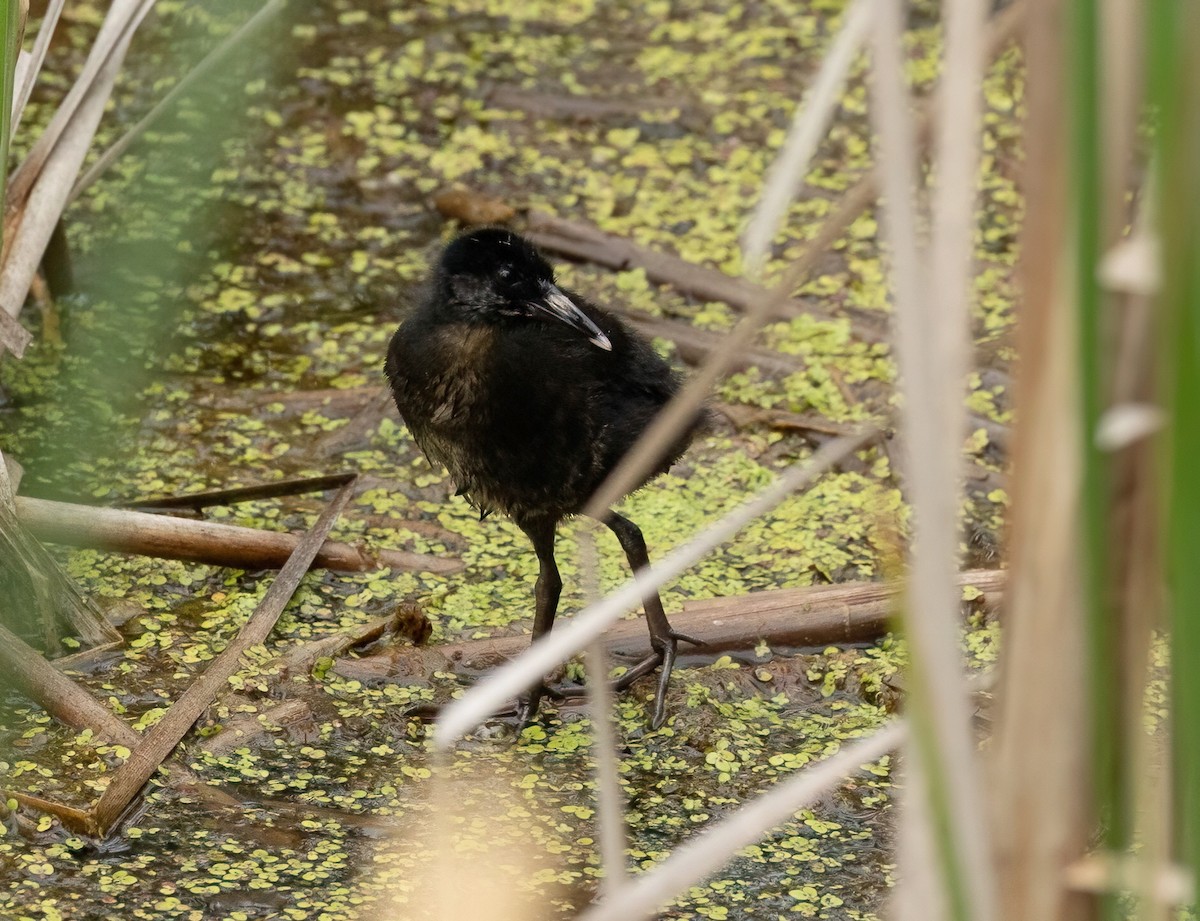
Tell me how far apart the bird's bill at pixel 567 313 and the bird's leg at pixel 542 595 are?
0.52 meters

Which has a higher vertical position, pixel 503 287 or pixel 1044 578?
pixel 1044 578

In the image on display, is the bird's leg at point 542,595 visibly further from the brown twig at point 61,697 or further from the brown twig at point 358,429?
the brown twig at point 358,429

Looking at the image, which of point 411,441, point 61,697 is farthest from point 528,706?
point 411,441

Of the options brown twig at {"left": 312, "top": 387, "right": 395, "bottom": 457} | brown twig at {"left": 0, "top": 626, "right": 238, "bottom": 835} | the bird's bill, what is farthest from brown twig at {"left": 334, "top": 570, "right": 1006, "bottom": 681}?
brown twig at {"left": 312, "top": 387, "right": 395, "bottom": 457}

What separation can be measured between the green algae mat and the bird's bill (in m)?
0.49

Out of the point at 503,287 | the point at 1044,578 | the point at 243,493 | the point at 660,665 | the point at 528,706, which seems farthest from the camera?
the point at 243,493

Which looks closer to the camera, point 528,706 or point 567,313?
point 567,313

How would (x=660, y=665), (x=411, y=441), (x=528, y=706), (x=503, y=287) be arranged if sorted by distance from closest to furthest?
(x=503, y=287) < (x=528, y=706) < (x=660, y=665) < (x=411, y=441)

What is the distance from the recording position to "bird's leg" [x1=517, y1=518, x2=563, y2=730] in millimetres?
3877

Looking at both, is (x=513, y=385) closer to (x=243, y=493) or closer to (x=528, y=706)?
(x=528, y=706)

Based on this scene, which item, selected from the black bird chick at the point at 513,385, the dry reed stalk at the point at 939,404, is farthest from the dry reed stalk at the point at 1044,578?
the black bird chick at the point at 513,385

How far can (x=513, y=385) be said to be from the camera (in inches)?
139

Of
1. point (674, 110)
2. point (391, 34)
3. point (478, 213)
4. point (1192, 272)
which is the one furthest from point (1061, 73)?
point (391, 34)

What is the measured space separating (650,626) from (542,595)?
28 centimetres
